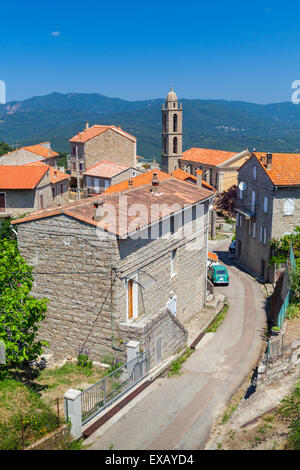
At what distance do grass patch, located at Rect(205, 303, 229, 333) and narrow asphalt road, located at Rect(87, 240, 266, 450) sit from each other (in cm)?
28

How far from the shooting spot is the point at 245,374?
17.6 metres

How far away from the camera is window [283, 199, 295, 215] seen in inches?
1137

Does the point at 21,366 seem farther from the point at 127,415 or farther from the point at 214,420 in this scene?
the point at 214,420

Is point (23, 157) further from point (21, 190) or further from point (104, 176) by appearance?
point (21, 190)

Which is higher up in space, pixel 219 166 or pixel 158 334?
pixel 219 166

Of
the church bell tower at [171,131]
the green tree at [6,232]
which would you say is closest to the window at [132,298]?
the green tree at [6,232]

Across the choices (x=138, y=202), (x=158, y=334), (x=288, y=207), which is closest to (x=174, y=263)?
(x=138, y=202)

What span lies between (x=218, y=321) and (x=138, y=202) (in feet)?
29.6

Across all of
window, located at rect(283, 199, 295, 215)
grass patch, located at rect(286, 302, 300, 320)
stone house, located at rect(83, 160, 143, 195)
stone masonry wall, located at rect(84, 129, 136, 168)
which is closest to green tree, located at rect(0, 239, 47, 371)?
grass patch, located at rect(286, 302, 300, 320)

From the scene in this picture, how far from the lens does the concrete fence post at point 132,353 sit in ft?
49.4

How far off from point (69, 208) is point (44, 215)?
3.24 feet

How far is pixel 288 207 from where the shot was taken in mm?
28969

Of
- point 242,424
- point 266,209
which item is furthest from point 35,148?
point 242,424

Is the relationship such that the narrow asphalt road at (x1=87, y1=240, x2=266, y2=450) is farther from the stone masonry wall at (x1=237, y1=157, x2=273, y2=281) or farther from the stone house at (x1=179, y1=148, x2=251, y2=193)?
the stone house at (x1=179, y1=148, x2=251, y2=193)
